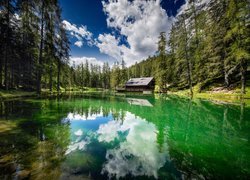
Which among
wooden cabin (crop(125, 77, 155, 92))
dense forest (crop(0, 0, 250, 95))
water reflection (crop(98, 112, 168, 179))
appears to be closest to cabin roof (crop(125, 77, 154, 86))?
wooden cabin (crop(125, 77, 155, 92))

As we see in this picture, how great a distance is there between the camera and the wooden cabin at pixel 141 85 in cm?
5498

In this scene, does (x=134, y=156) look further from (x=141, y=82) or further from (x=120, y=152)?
(x=141, y=82)

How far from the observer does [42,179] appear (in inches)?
139

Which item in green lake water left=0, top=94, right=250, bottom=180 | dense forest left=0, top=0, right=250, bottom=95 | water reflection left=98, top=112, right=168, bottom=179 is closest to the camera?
green lake water left=0, top=94, right=250, bottom=180

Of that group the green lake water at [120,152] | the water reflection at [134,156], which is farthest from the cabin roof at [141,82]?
the water reflection at [134,156]

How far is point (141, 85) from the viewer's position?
55.5 metres

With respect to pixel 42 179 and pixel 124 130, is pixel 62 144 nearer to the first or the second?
pixel 42 179

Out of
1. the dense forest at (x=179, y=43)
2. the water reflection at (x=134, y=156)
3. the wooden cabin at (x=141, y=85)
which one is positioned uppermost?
the dense forest at (x=179, y=43)

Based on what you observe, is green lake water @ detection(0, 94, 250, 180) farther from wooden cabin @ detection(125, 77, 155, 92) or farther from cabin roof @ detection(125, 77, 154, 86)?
cabin roof @ detection(125, 77, 154, 86)

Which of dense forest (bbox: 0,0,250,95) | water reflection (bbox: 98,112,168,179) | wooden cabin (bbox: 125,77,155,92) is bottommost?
water reflection (bbox: 98,112,168,179)

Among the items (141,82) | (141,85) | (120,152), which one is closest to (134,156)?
(120,152)

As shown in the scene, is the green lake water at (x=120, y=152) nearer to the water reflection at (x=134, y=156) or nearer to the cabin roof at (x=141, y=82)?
the water reflection at (x=134, y=156)

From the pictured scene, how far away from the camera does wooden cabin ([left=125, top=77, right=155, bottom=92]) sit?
55.0 m

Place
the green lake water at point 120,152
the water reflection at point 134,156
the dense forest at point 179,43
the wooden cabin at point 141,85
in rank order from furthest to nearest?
the wooden cabin at point 141,85 → the dense forest at point 179,43 → the water reflection at point 134,156 → the green lake water at point 120,152
